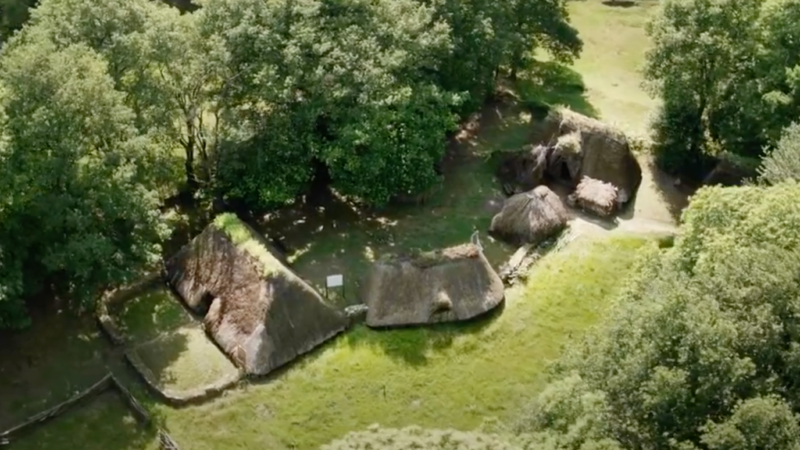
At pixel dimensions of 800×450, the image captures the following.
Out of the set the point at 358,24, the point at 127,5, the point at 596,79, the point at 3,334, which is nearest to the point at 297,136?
the point at 358,24

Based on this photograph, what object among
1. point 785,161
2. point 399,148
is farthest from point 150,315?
point 785,161

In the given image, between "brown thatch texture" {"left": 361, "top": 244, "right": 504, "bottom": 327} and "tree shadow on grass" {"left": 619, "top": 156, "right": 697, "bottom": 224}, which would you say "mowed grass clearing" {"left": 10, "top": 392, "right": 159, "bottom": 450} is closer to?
"brown thatch texture" {"left": 361, "top": 244, "right": 504, "bottom": 327}

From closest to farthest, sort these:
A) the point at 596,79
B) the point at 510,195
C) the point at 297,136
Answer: the point at 297,136
the point at 510,195
the point at 596,79

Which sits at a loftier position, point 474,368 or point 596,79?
point 596,79

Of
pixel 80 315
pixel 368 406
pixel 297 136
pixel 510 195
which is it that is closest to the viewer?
pixel 368 406

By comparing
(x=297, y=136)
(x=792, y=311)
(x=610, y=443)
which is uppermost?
(x=297, y=136)

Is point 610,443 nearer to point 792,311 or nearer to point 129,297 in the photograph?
point 792,311

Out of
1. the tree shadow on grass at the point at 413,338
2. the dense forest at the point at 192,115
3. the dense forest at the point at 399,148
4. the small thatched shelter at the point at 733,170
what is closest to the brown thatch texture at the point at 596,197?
the small thatched shelter at the point at 733,170
